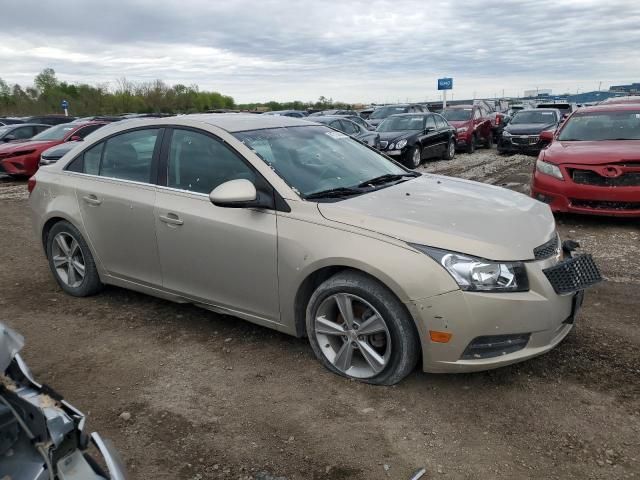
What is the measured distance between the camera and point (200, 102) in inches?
2739

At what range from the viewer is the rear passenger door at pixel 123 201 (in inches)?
164

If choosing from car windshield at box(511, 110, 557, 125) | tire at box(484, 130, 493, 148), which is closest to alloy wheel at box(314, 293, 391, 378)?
car windshield at box(511, 110, 557, 125)

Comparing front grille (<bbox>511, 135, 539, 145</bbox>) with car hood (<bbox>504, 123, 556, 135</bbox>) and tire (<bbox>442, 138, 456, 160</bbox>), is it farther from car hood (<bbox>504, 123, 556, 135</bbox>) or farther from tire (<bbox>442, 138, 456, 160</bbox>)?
tire (<bbox>442, 138, 456, 160</bbox>)

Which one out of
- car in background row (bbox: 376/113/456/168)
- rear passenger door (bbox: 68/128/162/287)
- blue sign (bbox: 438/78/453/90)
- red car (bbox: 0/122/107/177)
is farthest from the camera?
blue sign (bbox: 438/78/453/90)

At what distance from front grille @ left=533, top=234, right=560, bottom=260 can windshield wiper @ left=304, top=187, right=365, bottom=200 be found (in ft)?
3.93

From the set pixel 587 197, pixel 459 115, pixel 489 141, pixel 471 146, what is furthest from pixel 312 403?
pixel 489 141

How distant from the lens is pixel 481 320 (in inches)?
116

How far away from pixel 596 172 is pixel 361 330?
492cm

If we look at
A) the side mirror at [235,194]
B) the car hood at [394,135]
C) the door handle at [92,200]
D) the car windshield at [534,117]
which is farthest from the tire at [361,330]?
the car windshield at [534,117]

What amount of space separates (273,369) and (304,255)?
83 centimetres

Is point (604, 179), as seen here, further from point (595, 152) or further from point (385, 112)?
point (385, 112)

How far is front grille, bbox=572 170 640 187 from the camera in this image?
6.55 m

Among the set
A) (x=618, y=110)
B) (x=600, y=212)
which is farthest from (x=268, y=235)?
(x=618, y=110)

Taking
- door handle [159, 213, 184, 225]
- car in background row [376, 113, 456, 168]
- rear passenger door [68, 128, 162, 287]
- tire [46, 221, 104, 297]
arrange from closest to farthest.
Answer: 1. door handle [159, 213, 184, 225]
2. rear passenger door [68, 128, 162, 287]
3. tire [46, 221, 104, 297]
4. car in background row [376, 113, 456, 168]
